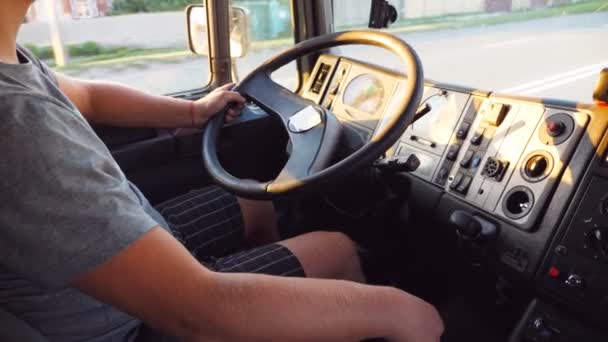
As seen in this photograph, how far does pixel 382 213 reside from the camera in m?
1.62

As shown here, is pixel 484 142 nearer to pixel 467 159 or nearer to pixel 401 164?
pixel 467 159

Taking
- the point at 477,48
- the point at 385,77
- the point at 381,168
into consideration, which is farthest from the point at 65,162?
the point at 477,48

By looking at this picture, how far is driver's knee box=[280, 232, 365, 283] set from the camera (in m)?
1.37

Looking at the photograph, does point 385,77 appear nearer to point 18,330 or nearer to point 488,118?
point 488,118

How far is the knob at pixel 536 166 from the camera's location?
1.32 m

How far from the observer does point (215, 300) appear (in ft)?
2.75

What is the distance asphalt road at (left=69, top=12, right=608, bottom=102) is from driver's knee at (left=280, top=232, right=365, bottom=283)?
0.58 meters

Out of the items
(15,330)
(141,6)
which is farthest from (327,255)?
(141,6)

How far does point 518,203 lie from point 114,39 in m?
1.49

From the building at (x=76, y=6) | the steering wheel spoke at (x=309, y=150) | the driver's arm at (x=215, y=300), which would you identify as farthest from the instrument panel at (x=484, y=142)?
the building at (x=76, y=6)

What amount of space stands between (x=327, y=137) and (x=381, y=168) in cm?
17

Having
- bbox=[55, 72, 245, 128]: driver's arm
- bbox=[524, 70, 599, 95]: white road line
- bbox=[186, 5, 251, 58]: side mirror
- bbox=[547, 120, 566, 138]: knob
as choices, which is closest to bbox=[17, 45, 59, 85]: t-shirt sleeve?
bbox=[55, 72, 245, 128]: driver's arm

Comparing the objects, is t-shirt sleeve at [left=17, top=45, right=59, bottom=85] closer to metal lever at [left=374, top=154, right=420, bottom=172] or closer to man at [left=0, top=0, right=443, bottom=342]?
man at [left=0, top=0, right=443, bottom=342]

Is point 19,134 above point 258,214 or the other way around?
above
